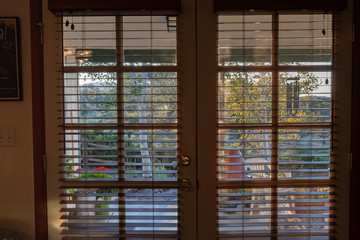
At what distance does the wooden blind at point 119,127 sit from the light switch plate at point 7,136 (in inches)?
12.9

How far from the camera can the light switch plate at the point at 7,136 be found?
1.76m

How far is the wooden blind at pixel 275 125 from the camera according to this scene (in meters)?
1.72

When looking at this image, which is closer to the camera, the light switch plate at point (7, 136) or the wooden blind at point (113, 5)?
the wooden blind at point (113, 5)

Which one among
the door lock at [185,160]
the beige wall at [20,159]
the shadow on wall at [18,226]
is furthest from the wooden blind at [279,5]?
the shadow on wall at [18,226]

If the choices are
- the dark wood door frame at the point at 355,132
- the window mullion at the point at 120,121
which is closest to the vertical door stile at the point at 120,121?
the window mullion at the point at 120,121

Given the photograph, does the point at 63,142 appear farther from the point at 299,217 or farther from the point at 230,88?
the point at 299,217

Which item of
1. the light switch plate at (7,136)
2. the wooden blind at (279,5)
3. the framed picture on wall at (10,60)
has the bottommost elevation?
the light switch plate at (7,136)

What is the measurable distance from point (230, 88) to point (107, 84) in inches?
31.4

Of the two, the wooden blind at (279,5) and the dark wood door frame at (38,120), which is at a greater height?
the wooden blind at (279,5)

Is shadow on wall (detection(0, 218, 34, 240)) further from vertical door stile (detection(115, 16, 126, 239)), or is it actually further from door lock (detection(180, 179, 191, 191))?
door lock (detection(180, 179, 191, 191))

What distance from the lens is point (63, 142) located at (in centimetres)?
177

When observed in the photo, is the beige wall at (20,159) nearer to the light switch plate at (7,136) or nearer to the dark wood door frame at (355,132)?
the light switch plate at (7,136)

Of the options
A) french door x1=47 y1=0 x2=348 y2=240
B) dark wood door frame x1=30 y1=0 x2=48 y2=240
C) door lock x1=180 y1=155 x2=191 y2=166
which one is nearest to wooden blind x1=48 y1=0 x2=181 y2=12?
french door x1=47 y1=0 x2=348 y2=240

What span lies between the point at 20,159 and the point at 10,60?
2.13ft
